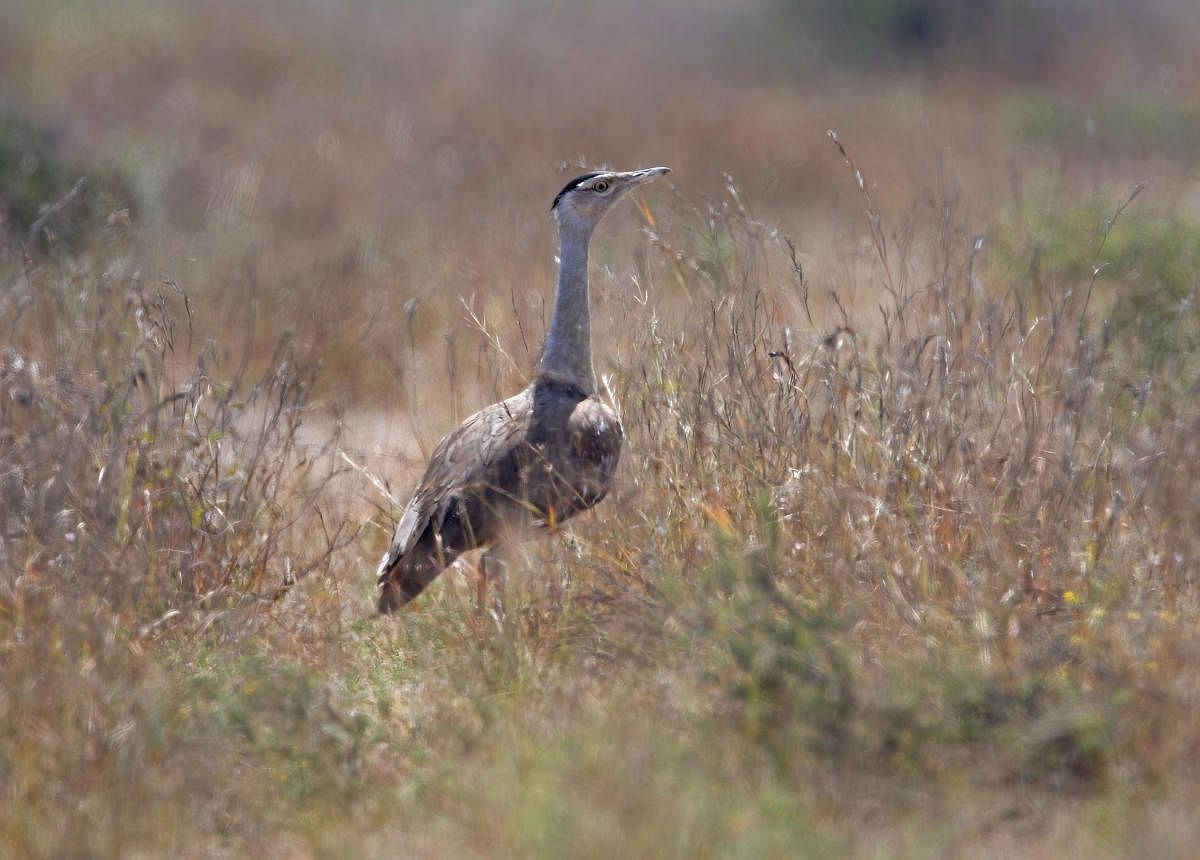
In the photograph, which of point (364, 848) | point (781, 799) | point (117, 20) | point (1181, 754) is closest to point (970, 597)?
point (1181, 754)

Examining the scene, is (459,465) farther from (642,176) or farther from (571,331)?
(642,176)

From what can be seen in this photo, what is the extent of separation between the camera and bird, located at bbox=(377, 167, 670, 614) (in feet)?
14.6

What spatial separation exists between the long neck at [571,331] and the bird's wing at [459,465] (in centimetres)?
19

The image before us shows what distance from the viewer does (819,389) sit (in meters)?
5.66

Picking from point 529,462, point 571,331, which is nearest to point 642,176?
point 571,331

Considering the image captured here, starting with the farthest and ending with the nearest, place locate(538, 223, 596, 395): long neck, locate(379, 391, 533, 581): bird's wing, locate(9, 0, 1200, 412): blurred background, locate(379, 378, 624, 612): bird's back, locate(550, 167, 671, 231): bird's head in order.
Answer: locate(9, 0, 1200, 412): blurred background
locate(550, 167, 671, 231): bird's head
locate(538, 223, 596, 395): long neck
locate(379, 391, 533, 581): bird's wing
locate(379, 378, 624, 612): bird's back

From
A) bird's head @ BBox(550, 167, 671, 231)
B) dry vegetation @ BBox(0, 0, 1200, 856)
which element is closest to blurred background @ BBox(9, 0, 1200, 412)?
bird's head @ BBox(550, 167, 671, 231)

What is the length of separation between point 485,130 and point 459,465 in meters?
10.5

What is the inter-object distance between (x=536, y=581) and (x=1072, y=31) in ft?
68.3

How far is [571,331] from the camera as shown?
5109 mm

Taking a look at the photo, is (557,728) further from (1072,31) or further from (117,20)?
(1072,31)

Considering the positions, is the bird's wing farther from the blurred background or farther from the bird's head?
the bird's head

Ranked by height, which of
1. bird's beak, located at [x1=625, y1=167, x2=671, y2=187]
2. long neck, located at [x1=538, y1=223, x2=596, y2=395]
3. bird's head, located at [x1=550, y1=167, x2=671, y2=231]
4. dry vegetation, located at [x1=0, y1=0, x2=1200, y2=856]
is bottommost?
dry vegetation, located at [x1=0, y1=0, x2=1200, y2=856]

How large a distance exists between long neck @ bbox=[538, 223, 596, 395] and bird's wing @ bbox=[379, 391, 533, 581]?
0.64ft
